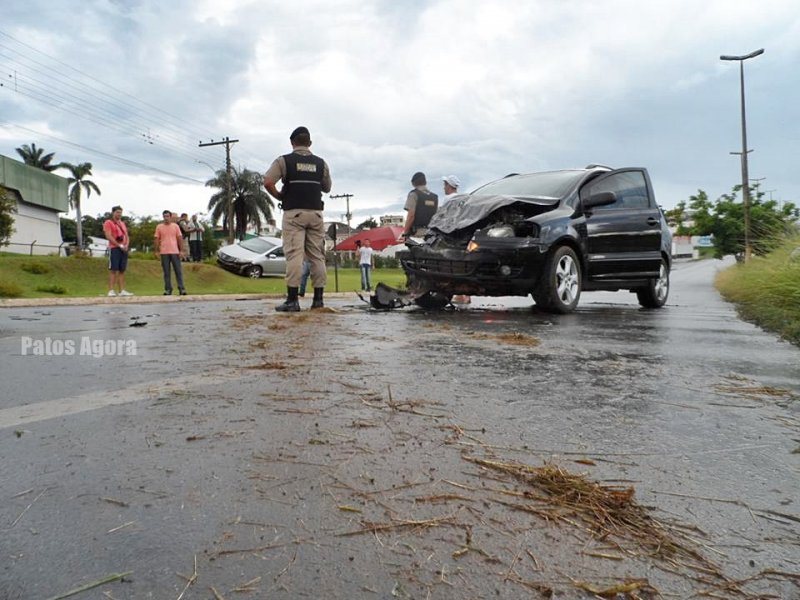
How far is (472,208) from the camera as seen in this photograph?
679cm

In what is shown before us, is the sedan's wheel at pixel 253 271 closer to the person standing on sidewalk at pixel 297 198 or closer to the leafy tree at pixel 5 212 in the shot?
the leafy tree at pixel 5 212

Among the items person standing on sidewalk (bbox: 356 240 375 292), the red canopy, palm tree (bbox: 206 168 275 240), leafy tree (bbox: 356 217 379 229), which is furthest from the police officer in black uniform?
leafy tree (bbox: 356 217 379 229)

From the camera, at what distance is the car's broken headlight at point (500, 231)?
644 cm

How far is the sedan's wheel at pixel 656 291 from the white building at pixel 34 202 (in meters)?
42.6

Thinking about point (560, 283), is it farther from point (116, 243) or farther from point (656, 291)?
point (116, 243)

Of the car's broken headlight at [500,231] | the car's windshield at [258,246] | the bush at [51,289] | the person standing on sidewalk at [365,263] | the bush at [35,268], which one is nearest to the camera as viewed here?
the car's broken headlight at [500,231]

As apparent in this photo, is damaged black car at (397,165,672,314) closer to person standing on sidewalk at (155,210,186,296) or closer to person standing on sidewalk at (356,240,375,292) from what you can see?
person standing on sidewalk at (155,210,186,296)

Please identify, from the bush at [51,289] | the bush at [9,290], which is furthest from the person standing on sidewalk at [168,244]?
the bush at [51,289]

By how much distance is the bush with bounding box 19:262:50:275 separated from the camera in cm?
1523

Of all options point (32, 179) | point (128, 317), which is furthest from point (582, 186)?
point (32, 179)

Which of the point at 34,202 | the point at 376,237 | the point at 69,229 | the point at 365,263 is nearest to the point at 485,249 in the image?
the point at 365,263

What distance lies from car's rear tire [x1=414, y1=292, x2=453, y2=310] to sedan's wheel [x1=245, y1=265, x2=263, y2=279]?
16.5m

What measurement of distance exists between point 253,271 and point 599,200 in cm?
1803

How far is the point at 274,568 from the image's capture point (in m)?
1.19
